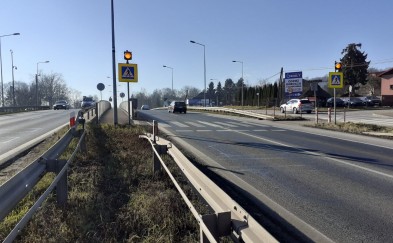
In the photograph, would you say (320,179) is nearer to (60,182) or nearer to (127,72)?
(60,182)

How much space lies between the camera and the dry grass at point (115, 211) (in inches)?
178

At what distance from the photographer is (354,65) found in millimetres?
73688

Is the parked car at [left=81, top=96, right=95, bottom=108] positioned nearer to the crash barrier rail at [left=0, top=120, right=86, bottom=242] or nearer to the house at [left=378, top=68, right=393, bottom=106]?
the crash barrier rail at [left=0, top=120, right=86, bottom=242]

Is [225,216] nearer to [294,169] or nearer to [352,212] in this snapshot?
[352,212]

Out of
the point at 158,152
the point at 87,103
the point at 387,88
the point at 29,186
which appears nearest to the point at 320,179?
the point at 158,152

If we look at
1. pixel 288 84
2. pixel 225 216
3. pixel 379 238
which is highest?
pixel 288 84

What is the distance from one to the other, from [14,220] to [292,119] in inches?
1052

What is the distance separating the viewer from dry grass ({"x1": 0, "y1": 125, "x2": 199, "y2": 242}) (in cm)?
452

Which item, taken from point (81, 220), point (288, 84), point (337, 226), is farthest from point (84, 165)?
point (288, 84)

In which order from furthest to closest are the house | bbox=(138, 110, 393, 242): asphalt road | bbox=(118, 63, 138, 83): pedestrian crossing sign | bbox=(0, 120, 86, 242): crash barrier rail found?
the house, bbox=(118, 63, 138, 83): pedestrian crossing sign, bbox=(138, 110, 393, 242): asphalt road, bbox=(0, 120, 86, 242): crash barrier rail

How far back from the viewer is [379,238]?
4859mm

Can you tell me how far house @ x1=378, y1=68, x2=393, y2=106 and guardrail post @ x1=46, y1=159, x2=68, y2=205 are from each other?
70.1 m

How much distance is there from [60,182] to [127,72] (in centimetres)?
1252

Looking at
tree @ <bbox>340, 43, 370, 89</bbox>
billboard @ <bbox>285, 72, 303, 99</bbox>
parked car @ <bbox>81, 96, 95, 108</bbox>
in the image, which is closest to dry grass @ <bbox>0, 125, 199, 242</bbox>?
billboard @ <bbox>285, 72, 303, 99</bbox>
